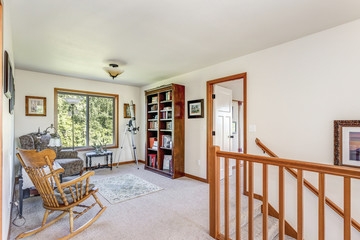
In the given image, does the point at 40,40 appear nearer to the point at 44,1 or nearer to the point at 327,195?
the point at 44,1

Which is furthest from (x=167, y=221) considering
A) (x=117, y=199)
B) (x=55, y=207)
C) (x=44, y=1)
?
(x=44, y=1)

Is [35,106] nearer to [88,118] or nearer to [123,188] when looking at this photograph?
[88,118]

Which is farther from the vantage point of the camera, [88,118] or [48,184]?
[88,118]

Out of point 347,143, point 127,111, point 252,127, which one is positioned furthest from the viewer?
point 127,111

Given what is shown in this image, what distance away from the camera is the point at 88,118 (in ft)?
16.3

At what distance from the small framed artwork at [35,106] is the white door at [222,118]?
150 inches

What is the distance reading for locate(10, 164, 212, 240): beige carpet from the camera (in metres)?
2.08


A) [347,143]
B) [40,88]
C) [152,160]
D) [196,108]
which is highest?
[40,88]

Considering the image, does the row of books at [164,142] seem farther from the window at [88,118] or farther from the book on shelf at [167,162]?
the window at [88,118]

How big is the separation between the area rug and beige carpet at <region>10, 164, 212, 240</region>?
145 mm

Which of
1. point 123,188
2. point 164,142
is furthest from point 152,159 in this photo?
point 123,188

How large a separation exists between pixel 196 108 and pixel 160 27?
2.08 metres

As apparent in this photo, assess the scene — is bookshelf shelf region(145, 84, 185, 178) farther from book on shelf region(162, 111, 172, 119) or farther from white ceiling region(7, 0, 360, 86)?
white ceiling region(7, 0, 360, 86)

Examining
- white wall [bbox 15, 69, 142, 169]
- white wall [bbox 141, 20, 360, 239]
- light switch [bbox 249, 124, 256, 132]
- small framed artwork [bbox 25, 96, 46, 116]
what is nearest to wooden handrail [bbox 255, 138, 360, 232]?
white wall [bbox 141, 20, 360, 239]
